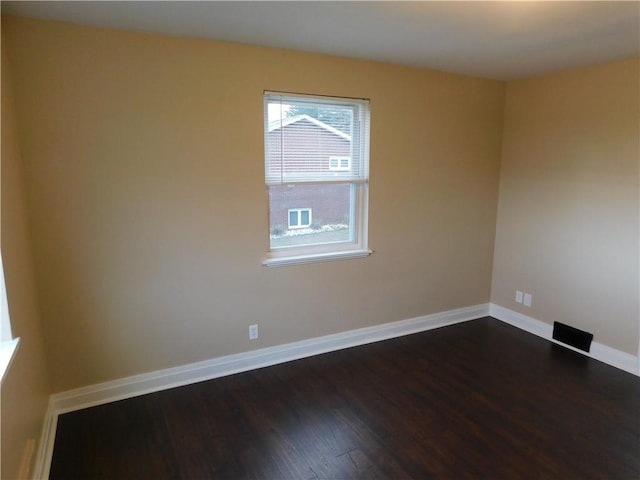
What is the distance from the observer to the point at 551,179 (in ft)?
11.5

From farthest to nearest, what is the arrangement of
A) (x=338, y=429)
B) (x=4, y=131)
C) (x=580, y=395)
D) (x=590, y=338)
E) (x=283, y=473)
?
1. (x=590, y=338)
2. (x=580, y=395)
3. (x=338, y=429)
4. (x=283, y=473)
5. (x=4, y=131)

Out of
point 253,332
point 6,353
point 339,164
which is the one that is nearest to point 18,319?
point 6,353

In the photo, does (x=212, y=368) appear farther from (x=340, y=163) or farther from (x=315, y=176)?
(x=340, y=163)

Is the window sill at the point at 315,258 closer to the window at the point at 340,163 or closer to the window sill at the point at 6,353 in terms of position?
the window at the point at 340,163

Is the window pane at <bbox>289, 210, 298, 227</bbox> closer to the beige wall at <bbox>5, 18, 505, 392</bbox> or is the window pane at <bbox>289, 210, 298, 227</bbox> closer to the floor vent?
the beige wall at <bbox>5, 18, 505, 392</bbox>

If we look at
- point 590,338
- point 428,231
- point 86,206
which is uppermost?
point 86,206

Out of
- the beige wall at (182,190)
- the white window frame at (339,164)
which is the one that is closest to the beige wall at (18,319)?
the beige wall at (182,190)

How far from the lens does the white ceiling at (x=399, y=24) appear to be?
6.50ft

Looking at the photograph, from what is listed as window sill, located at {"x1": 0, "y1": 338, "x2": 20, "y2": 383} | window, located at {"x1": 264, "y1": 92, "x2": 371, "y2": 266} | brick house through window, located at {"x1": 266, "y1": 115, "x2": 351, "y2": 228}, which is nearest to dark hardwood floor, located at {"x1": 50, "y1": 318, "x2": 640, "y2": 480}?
window sill, located at {"x1": 0, "y1": 338, "x2": 20, "y2": 383}

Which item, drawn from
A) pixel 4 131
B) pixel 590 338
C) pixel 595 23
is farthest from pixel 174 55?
pixel 590 338

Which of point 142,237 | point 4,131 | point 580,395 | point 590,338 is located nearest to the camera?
point 4,131

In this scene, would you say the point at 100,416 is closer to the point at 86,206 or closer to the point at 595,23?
the point at 86,206

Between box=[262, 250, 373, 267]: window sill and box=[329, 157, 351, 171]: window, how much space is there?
2.25 feet

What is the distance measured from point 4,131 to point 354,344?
279 cm
